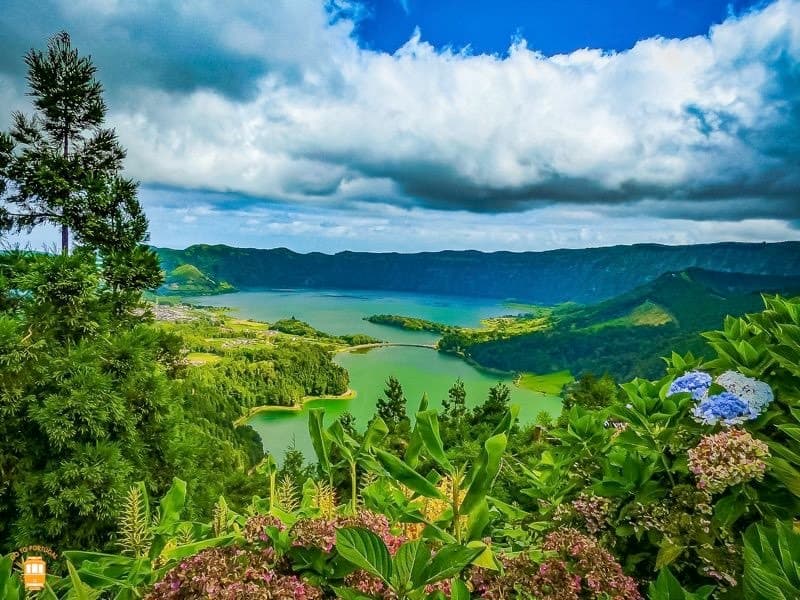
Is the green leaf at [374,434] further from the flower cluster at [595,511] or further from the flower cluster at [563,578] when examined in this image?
the flower cluster at [595,511]

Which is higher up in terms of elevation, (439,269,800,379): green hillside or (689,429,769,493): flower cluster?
(689,429,769,493): flower cluster

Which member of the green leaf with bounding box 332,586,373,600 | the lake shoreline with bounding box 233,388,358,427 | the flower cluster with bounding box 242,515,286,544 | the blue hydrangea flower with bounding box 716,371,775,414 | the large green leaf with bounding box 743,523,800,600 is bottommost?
the lake shoreline with bounding box 233,388,358,427

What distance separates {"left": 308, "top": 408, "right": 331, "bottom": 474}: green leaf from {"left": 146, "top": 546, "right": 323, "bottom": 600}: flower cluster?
0.84ft

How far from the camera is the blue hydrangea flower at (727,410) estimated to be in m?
1.12

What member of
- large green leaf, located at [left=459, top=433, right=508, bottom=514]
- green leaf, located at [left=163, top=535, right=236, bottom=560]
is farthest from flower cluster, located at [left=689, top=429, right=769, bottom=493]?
green leaf, located at [left=163, top=535, right=236, bottom=560]

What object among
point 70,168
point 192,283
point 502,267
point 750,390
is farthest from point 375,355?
point 502,267

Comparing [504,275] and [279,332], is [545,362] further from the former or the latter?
[504,275]

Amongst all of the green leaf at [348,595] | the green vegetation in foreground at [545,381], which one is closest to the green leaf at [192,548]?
the green leaf at [348,595]

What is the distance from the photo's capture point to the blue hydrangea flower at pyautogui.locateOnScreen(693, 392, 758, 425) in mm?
1124

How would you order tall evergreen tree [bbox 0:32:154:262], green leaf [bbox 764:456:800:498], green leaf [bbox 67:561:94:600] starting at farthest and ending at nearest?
tall evergreen tree [bbox 0:32:154:262]
green leaf [bbox 764:456:800:498]
green leaf [bbox 67:561:94:600]

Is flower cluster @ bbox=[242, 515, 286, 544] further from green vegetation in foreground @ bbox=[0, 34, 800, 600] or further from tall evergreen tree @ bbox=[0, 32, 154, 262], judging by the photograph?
tall evergreen tree @ bbox=[0, 32, 154, 262]

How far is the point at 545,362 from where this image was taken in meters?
81.1

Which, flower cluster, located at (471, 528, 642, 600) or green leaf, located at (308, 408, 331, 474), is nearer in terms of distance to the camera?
flower cluster, located at (471, 528, 642, 600)

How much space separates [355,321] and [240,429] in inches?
2840
